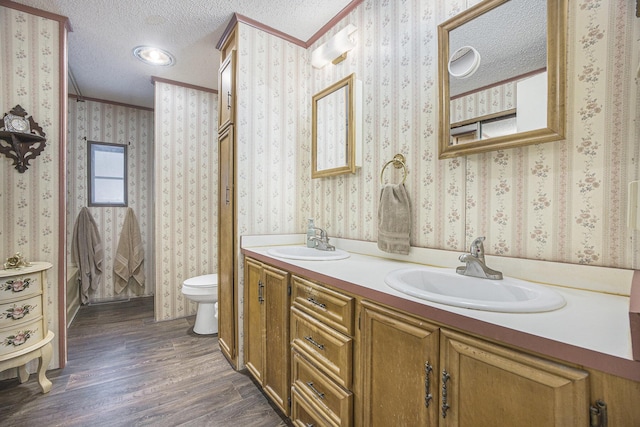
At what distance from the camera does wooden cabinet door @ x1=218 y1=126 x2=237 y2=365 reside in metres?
2.07

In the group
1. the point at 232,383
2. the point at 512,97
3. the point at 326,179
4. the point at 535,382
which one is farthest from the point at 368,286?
the point at 232,383

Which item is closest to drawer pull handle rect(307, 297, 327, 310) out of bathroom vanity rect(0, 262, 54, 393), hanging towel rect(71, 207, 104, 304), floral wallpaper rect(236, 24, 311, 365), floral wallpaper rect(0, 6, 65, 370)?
floral wallpaper rect(236, 24, 311, 365)

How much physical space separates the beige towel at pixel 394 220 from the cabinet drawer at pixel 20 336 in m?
2.20

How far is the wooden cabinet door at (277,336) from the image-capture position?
1.46m

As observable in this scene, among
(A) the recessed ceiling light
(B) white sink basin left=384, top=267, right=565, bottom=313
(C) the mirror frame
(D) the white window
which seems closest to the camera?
(B) white sink basin left=384, top=267, right=565, bottom=313

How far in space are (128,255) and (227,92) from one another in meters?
2.63

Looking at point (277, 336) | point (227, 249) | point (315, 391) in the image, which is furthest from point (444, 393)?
point (227, 249)

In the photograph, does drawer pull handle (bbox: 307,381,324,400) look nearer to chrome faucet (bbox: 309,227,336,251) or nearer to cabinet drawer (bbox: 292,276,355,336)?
cabinet drawer (bbox: 292,276,355,336)

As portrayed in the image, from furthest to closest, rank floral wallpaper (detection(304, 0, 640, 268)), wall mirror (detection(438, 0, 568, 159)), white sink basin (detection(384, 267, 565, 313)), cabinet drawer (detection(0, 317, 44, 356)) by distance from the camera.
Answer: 1. cabinet drawer (detection(0, 317, 44, 356))
2. wall mirror (detection(438, 0, 568, 159))
3. floral wallpaper (detection(304, 0, 640, 268))
4. white sink basin (detection(384, 267, 565, 313))

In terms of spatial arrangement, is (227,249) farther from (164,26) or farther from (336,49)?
(164,26)

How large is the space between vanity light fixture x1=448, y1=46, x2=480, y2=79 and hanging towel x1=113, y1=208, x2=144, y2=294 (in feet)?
12.5

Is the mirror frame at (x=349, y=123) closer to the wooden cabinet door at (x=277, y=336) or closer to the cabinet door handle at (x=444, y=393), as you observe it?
the wooden cabinet door at (x=277, y=336)

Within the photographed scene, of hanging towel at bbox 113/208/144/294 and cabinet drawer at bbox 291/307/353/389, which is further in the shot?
hanging towel at bbox 113/208/144/294

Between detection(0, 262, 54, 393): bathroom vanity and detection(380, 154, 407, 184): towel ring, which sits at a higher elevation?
detection(380, 154, 407, 184): towel ring
